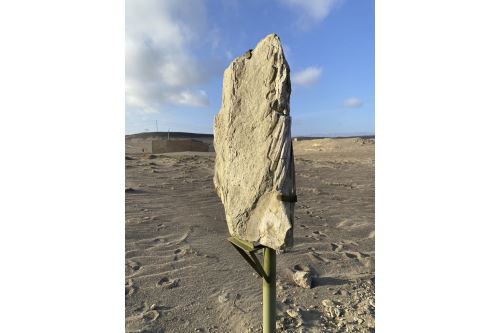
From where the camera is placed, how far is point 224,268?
9.92 feet

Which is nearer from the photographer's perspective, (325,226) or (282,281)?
(282,281)

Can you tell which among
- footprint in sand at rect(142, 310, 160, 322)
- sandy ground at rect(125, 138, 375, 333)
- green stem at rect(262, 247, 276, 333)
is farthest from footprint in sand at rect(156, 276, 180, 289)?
green stem at rect(262, 247, 276, 333)

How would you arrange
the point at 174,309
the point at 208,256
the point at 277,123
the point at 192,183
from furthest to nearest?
the point at 192,183 → the point at 208,256 → the point at 174,309 → the point at 277,123

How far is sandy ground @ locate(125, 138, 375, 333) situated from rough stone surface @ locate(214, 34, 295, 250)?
111 centimetres

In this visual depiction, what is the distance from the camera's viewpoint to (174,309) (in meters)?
2.41

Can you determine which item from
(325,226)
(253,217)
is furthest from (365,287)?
(253,217)

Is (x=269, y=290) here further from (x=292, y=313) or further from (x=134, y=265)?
(x=134, y=265)

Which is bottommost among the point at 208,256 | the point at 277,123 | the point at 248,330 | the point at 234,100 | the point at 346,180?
the point at 248,330

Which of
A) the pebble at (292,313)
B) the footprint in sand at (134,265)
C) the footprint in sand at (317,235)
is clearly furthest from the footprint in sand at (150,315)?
the footprint in sand at (317,235)

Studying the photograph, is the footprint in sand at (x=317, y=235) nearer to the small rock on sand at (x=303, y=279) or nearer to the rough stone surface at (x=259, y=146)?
the small rock on sand at (x=303, y=279)

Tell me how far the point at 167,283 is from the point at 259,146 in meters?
1.83

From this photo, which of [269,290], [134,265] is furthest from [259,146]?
[134,265]

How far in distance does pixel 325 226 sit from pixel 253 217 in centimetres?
292

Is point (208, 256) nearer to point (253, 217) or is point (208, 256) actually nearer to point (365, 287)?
point (365, 287)
